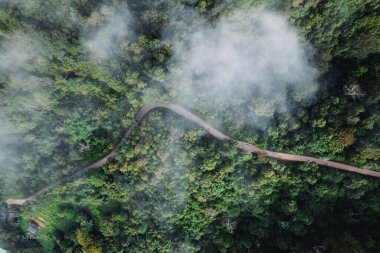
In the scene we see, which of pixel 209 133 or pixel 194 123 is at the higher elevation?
pixel 194 123

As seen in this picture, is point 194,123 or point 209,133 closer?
point 209,133

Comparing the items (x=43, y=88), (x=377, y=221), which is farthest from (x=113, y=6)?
(x=377, y=221)

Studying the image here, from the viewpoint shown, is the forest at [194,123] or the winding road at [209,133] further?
the winding road at [209,133]

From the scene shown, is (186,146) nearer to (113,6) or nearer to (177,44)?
(177,44)

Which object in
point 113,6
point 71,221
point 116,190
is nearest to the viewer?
point 113,6

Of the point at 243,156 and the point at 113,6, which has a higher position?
the point at 113,6

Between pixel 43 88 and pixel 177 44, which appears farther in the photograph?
pixel 43 88

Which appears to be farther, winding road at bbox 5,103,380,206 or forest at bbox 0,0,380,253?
winding road at bbox 5,103,380,206

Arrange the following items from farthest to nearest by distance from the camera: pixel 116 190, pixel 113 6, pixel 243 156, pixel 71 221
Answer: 1. pixel 71 221
2. pixel 116 190
3. pixel 243 156
4. pixel 113 6
